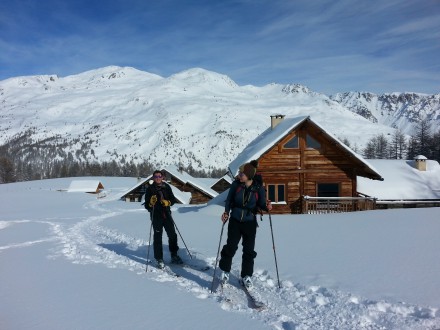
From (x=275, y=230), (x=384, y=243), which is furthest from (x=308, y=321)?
(x=275, y=230)

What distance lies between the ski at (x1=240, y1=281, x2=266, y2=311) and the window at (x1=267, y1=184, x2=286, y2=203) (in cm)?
1696

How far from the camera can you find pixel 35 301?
6031 mm

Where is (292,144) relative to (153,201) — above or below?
above

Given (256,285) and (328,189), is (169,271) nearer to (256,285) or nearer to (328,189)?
(256,285)

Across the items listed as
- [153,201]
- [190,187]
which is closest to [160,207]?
[153,201]

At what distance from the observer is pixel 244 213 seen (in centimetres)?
690

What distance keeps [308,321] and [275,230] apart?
7.85 metres

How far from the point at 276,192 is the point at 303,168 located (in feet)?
7.39

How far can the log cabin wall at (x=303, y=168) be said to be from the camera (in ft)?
76.9

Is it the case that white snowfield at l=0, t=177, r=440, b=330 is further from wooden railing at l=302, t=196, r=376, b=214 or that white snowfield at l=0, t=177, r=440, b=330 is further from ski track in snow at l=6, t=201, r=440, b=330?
wooden railing at l=302, t=196, r=376, b=214

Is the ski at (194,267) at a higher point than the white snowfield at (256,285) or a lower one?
lower

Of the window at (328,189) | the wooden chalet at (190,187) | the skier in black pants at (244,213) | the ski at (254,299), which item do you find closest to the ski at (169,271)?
the skier in black pants at (244,213)

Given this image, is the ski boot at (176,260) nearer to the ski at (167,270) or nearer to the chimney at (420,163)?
the ski at (167,270)

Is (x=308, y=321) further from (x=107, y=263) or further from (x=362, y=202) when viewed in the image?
(x=362, y=202)
